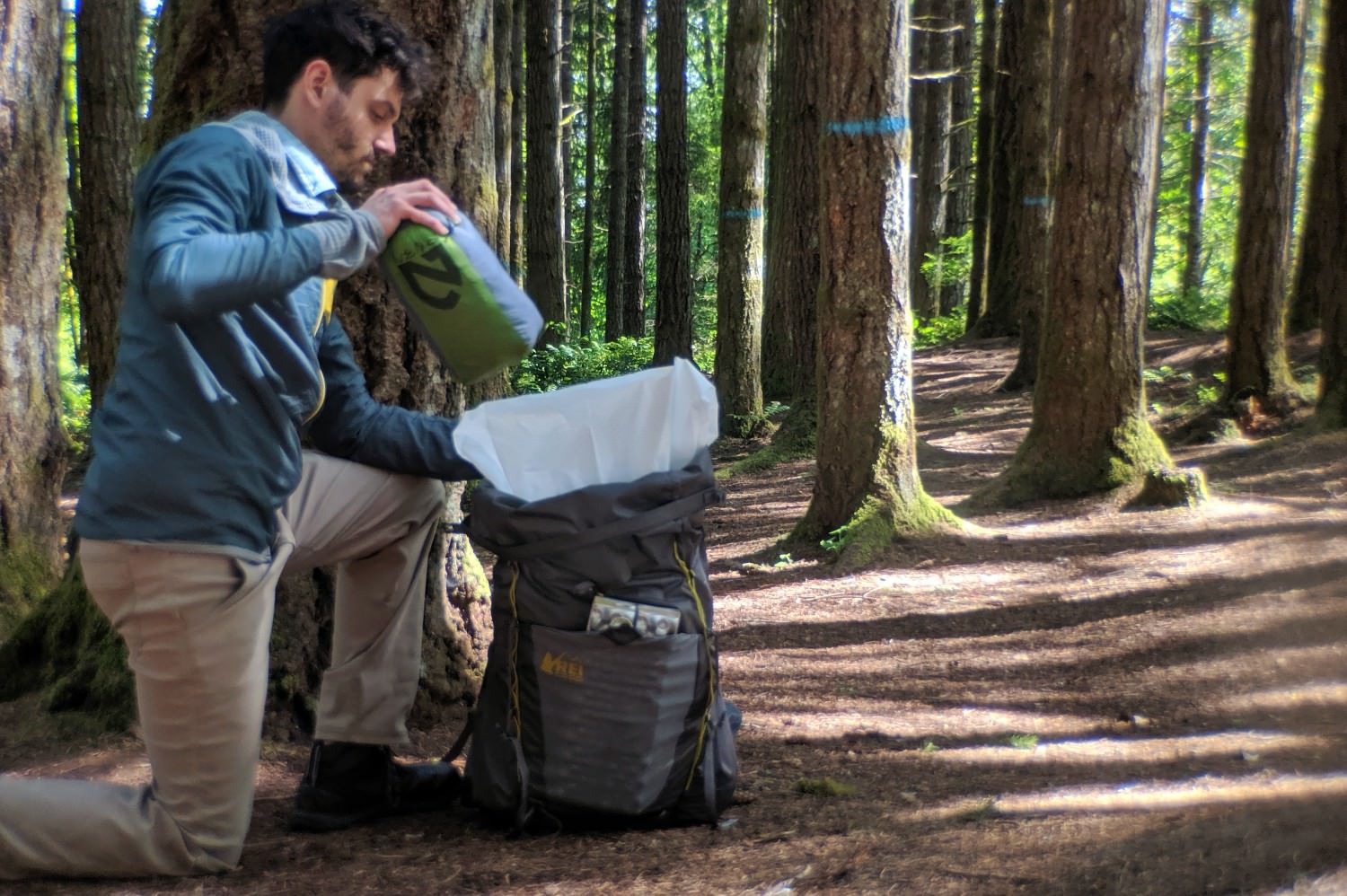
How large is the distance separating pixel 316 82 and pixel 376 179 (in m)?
1.00

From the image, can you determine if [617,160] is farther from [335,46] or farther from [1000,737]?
[335,46]

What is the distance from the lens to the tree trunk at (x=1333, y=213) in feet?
27.5

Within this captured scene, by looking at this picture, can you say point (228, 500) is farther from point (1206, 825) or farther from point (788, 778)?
point (1206, 825)

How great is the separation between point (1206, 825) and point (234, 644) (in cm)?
203

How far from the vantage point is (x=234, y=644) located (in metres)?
2.69

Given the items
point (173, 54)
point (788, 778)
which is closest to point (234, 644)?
point (788, 778)

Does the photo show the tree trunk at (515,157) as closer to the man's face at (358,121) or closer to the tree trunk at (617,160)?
the tree trunk at (617,160)

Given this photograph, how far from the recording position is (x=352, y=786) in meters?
3.19

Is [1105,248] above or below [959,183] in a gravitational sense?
below

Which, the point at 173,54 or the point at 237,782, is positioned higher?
the point at 173,54

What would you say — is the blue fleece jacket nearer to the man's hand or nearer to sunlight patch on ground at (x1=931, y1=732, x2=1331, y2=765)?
the man's hand

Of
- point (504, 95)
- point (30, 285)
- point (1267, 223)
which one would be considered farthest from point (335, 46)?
point (504, 95)

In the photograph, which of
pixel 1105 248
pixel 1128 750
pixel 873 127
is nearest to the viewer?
pixel 1128 750

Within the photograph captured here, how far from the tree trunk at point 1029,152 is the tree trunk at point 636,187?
1024 centimetres
